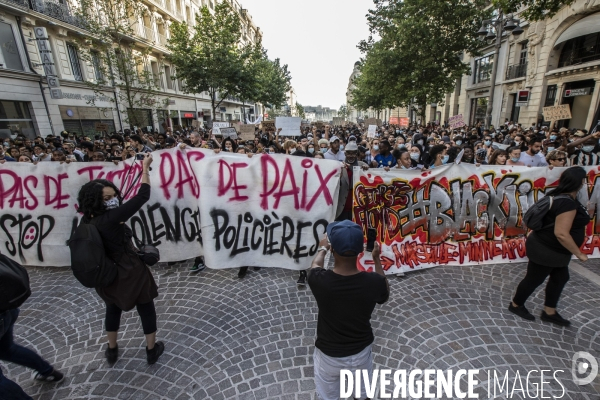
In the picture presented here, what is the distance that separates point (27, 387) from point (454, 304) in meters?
4.33

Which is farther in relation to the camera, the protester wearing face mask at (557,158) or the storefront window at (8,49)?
the storefront window at (8,49)

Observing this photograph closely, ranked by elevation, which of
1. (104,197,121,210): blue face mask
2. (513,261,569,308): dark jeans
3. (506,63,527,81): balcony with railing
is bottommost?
(513,261,569,308): dark jeans

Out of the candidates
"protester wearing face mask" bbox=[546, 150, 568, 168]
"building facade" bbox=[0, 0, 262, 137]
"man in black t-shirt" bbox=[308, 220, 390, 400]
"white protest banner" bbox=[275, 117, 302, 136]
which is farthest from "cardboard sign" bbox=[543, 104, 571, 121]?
"building facade" bbox=[0, 0, 262, 137]

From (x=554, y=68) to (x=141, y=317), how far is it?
80.3 ft

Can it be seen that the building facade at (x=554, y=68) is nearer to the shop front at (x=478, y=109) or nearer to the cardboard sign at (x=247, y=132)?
the shop front at (x=478, y=109)

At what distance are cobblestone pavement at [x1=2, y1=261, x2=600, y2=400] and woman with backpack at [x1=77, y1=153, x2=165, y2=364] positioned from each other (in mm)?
315

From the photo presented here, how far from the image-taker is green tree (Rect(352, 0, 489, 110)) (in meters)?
17.8

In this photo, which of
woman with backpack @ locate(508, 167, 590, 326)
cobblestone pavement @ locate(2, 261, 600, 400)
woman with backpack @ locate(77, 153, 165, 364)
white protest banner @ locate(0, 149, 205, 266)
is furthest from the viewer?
white protest banner @ locate(0, 149, 205, 266)

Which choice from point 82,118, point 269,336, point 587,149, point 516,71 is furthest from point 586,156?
point 82,118

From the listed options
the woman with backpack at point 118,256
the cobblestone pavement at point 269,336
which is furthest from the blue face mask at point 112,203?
the cobblestone pavement at point 269,336

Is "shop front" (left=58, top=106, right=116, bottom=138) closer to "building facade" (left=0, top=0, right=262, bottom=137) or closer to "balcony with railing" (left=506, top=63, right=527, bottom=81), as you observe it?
"building facade" (left=0, top=0, right=262, bottom=137)

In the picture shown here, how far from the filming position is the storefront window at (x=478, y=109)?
26.4 meters

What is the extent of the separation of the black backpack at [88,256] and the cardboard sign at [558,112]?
12846mm

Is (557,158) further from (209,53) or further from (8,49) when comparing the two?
(209,53)
